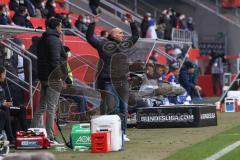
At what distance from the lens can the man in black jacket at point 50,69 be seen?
1522 centimetres

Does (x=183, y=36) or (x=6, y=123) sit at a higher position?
(x=183, y=36)

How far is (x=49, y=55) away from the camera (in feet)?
50.0

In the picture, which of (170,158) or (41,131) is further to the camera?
(41,131)

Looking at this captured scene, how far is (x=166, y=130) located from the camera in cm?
1823

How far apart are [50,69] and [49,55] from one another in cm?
23

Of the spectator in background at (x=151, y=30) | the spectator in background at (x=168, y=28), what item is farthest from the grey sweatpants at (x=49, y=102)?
the spectator in background at (x=168, y=28)

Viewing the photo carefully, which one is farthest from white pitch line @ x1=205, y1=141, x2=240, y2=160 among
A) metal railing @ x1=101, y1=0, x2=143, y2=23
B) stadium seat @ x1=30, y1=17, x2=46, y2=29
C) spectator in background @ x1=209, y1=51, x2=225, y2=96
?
spectator in background @ x1=209, y1=51, x2=225, y2=96

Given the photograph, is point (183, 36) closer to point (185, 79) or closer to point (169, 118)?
point (185, 79)

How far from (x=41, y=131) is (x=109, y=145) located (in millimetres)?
1520

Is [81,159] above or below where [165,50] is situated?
below

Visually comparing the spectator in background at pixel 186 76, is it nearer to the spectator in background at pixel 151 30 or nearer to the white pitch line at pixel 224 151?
the spectator in background at pixel 151 30

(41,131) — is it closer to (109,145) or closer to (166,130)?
(109,145)

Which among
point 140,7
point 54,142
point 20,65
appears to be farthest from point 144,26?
point 54,142

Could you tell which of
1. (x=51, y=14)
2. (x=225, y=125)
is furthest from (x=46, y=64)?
(x=51, y=14)
